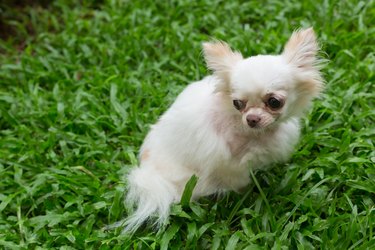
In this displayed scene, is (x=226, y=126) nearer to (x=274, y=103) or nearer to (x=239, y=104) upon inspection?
(x=239, y=104)

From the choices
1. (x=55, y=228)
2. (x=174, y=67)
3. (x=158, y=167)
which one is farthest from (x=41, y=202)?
(x=174, y=67)

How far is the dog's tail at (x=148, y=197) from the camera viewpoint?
10.7ft

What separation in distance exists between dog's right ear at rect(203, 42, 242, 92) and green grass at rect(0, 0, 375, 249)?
0.65 meters

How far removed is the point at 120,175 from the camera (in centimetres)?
380

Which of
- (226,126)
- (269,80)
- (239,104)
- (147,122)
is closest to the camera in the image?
(269,80)

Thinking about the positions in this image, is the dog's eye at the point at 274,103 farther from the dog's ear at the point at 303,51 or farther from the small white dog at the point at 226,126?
the dog's ear at the point at 303,51

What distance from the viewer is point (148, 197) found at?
3283 millimetres

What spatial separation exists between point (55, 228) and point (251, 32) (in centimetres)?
257

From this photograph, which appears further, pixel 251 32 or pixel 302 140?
pixel 251 32

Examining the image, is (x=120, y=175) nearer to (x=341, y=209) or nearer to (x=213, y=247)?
(x=213, y=247)

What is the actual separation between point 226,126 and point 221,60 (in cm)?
41

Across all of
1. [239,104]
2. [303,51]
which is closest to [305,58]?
[303,51]

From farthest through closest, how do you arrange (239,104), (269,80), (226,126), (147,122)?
(147,122), (226,126), (239,104), (269,80)

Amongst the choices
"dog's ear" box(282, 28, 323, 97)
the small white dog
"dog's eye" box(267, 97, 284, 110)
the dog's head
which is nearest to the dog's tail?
the small white dog
